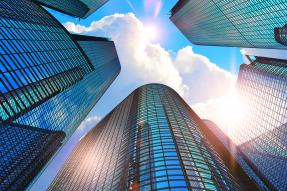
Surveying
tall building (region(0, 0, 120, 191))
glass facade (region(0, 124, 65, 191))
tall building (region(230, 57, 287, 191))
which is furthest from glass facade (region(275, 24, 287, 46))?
glass facade (region(0, 124, 65, 191))

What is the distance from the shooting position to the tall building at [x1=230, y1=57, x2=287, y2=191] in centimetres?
13775

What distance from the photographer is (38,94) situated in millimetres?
49844

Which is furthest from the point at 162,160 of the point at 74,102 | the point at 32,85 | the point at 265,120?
the point at 265,120

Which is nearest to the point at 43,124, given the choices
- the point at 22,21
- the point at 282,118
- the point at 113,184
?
the point at 22,21

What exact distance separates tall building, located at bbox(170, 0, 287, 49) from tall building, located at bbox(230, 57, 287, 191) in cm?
2092

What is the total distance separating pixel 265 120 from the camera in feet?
510

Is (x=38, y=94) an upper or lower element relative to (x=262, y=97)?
upper

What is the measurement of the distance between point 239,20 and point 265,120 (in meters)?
53.6

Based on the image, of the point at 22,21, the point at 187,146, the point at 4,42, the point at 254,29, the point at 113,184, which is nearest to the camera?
the point at 4,42

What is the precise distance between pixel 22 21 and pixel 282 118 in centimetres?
11361

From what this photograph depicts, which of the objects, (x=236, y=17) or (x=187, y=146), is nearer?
(x=187, y=146)

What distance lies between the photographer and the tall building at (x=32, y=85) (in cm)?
4406

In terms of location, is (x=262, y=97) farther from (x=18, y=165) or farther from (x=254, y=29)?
(x=18, y=165)

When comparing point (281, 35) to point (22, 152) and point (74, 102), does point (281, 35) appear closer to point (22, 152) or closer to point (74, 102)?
point (74, 102)
